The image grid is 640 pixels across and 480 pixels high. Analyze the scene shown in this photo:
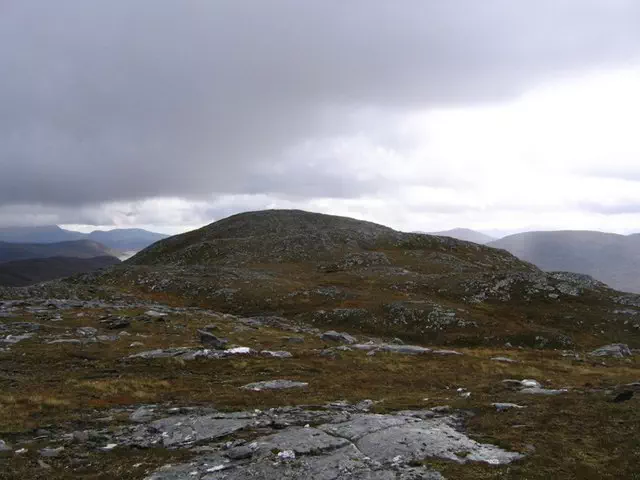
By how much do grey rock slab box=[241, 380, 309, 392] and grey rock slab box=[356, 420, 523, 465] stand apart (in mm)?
9853

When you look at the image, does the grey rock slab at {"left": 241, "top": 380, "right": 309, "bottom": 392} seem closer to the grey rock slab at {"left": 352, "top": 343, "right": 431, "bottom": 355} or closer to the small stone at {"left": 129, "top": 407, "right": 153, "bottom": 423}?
the small stone at {"left": 129, "top": 407, "right": 153, "bottom": 423}

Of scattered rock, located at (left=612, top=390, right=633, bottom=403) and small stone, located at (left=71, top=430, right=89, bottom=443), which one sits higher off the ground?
scattered rock, located at (left=612, top=390, right=633, bottom=403)

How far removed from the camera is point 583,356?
4328cm

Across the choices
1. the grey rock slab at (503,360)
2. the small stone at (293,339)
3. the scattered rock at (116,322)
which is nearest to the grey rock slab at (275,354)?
the small stone at (293,339)

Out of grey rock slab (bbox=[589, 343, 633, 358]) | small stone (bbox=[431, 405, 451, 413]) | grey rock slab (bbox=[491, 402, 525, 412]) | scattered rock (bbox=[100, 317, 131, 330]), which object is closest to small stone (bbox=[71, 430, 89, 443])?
small stone (bbox=[431, 405, 451, 413])

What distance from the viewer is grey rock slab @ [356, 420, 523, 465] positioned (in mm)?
14008

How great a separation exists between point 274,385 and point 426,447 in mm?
12237

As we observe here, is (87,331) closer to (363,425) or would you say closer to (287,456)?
(363,425)

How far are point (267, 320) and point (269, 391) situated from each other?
117 feet

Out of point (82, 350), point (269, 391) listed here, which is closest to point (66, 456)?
point (269, 391)

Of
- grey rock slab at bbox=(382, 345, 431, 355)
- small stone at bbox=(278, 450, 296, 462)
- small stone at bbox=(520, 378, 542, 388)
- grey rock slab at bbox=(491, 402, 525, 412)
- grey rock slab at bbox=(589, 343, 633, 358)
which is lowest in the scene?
grey rock slab at bbox=(589, 343, 633, 358)

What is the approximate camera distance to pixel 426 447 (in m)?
14.7

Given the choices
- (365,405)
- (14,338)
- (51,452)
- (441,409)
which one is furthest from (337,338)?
(51,452)

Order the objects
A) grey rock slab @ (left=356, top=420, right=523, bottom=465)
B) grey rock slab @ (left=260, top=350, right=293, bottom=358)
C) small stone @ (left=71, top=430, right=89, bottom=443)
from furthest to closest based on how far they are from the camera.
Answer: grey rock slab @ (left=260, top=350, right=293, bottom=358) < small stone @ (left=71, top=430, right=89, bottom=443) < grey rock slab @ (left=356, top=420, right=523, bottom=465)
